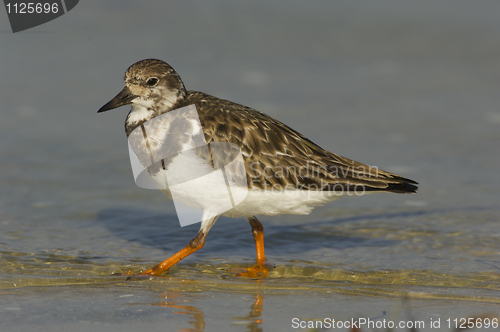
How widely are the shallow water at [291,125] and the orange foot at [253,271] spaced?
99 mm

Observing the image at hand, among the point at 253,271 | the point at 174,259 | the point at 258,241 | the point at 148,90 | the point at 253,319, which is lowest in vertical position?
the point at 253,319

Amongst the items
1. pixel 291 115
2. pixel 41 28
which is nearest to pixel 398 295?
pixel 291 115

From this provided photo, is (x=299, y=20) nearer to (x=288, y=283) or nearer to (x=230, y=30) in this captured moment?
(x=230, y=30)

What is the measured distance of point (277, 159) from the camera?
577cm

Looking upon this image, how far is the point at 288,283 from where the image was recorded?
529cm

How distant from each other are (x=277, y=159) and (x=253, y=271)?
1.09 metres

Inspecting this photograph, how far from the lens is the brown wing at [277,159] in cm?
565

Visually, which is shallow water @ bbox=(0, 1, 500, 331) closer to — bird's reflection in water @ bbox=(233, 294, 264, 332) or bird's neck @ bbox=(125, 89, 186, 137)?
bird's reflection in water @ bbox=(233, 294, 264, 332)

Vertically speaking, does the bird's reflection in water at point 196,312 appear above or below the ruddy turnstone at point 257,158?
below

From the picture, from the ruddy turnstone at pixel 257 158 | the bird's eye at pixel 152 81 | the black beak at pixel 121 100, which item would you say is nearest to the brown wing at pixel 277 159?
the ruddy turnstone at pixel 257 158

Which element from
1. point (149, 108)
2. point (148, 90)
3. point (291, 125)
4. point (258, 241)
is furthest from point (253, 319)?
point (291, 125)

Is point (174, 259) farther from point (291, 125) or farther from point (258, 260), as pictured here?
point (291, 125)

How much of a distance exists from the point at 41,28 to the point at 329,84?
6.24 metres

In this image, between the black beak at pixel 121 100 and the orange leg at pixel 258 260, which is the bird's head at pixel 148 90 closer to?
the black beak at pixel 121 100
